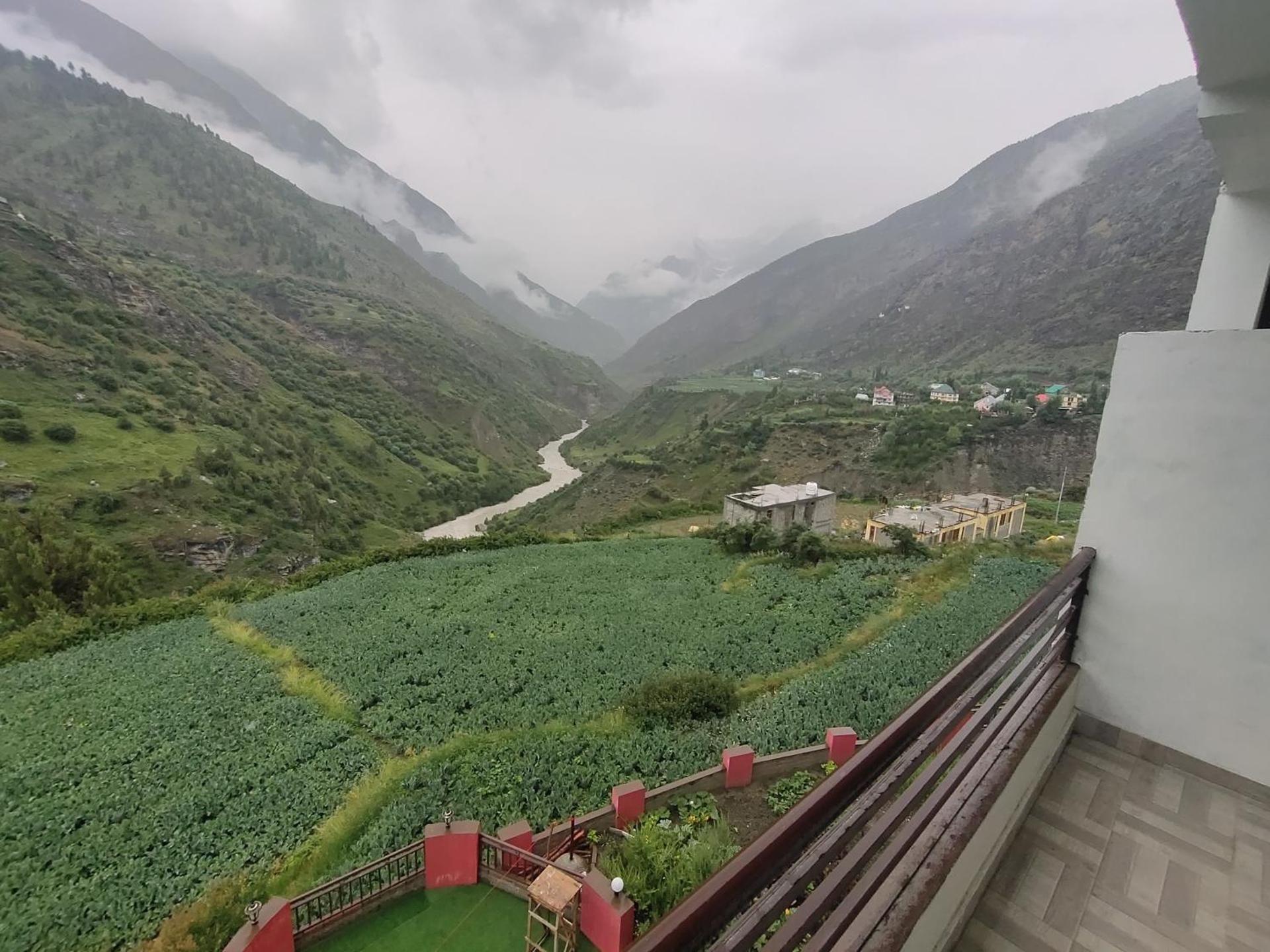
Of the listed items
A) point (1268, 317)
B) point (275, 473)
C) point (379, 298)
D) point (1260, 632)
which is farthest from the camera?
point (379, 298)

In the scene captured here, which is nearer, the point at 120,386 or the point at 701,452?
the point at 120,386

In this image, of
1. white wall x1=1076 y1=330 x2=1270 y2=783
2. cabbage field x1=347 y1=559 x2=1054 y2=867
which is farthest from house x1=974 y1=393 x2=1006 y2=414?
white wall x1=1076 y1=330 x2=1270 y2=783

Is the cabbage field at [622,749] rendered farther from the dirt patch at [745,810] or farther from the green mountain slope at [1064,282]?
the green mountain slope at [1064,282]

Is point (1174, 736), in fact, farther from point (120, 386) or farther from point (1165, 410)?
point (120, 386)

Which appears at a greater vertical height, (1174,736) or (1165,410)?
(1165,410)

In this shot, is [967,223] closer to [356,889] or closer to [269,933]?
[356,889]

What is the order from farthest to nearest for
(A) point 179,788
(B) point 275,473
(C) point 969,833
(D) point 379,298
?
(D) point 379,298, (B) point 275,473, (A) point 179,788, (C) point 969,833

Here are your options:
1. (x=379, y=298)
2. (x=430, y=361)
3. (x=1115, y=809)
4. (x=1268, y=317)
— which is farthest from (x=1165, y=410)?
(x=379, y=298)
